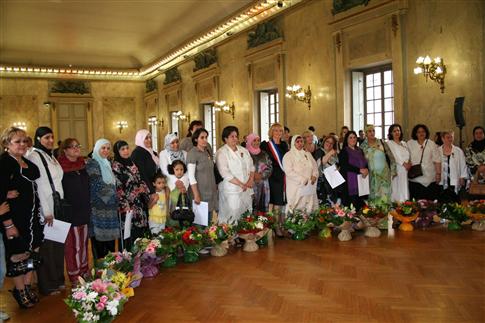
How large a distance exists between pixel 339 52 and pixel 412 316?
8.17m

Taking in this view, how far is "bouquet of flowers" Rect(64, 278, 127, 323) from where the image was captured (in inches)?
124

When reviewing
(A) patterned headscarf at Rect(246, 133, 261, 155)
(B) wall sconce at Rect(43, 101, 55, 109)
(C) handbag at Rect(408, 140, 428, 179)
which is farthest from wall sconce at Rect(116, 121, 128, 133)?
(C) handbag at Rect(408, 140, 428, 179)

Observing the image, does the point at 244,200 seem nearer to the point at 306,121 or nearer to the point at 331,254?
the point at 331,254

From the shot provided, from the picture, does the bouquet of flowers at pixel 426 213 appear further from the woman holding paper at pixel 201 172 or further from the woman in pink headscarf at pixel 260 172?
the woman holding paper at pixel 201 172

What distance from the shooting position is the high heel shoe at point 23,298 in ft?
13.3

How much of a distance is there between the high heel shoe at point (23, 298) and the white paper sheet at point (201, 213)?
219 cm

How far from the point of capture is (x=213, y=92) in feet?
56.5

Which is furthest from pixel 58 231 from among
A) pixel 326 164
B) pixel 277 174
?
pixel 326 164

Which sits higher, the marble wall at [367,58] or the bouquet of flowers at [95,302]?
the marble wall at [367,58]

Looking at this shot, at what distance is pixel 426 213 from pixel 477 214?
0.67 m

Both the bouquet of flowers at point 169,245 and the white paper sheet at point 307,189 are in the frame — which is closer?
the bouquet of flowers at point 169,245

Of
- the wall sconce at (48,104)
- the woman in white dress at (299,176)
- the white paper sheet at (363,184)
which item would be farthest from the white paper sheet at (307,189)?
the wall sconce at (48,104)

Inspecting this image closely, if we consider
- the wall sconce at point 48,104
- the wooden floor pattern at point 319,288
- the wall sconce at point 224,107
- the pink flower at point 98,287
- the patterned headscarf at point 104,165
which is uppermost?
the wall sconce at point 48,104

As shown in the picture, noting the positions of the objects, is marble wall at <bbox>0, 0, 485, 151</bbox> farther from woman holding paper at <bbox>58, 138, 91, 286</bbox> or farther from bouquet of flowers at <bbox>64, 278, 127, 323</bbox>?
bouquet of flowers at <bbox>64, 278, 127, 323</bbox>
